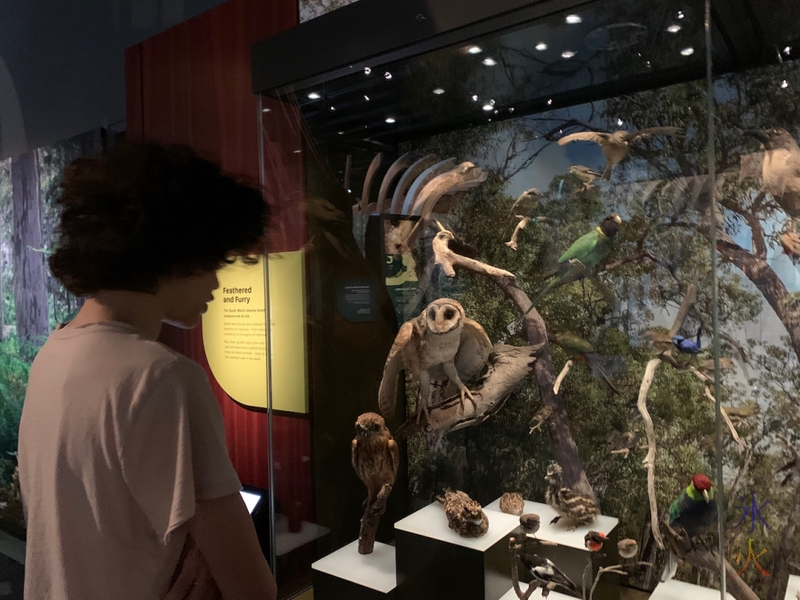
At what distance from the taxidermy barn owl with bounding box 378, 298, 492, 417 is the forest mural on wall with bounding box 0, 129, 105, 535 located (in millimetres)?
1251

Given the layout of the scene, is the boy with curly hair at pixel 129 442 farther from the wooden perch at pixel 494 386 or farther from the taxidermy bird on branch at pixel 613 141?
the taxidermy bird on branch at pixel 613 141

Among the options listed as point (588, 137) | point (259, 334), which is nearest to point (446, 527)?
point (259, 334)

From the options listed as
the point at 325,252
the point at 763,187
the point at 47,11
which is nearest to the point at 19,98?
the point at 47,11

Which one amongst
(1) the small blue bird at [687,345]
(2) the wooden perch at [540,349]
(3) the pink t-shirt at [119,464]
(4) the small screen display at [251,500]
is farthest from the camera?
(4) the small screen display at [251,500]

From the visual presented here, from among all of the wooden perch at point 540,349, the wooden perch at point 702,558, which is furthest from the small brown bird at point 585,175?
the wooden perch at point 702,558

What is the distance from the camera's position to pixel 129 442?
66 cm

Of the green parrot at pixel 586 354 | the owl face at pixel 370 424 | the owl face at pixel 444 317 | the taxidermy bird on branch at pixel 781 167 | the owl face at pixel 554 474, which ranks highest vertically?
the taxidermy bird on branch at pixel 781 167

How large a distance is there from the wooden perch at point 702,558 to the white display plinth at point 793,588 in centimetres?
6

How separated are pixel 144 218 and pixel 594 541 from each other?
1030 mm

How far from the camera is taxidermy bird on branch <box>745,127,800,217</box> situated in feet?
3.14

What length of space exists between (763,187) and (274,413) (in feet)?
3.86

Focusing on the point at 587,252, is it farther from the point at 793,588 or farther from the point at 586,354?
the point at 793,588

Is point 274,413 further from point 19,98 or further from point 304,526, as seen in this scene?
point 19,98

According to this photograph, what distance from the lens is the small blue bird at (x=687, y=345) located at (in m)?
1.06
